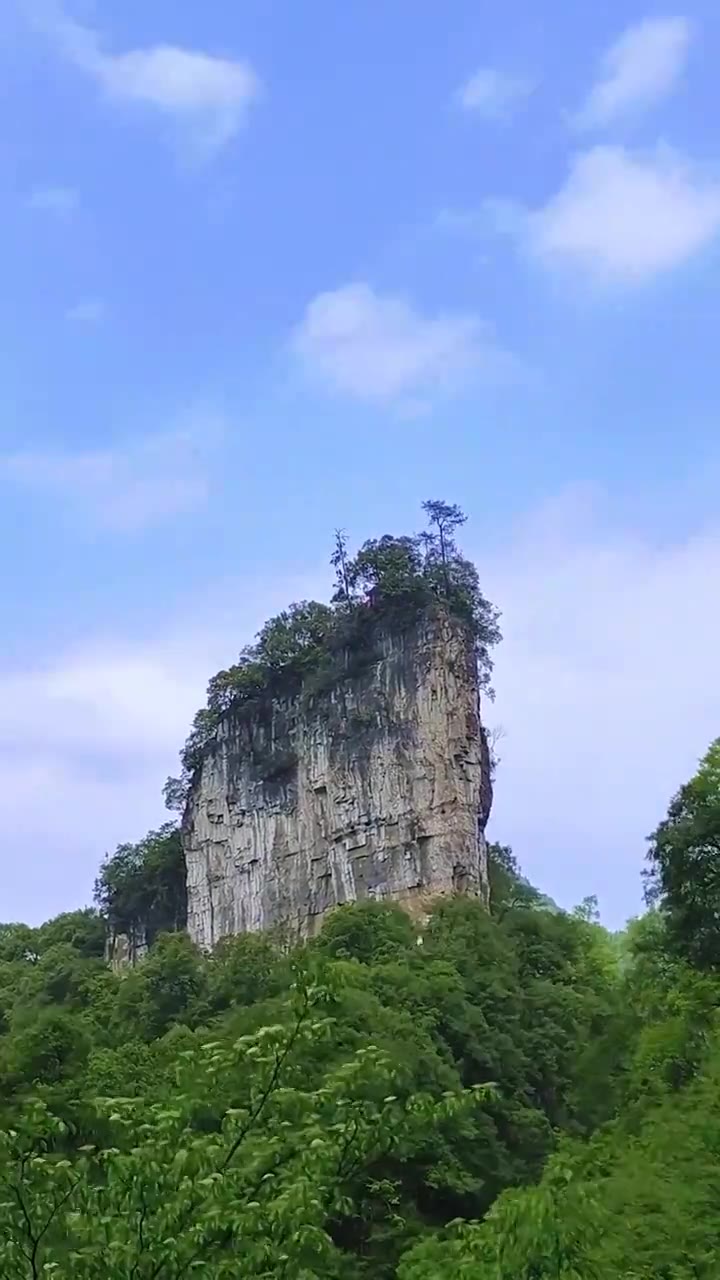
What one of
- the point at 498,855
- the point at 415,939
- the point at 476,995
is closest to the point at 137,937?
the point at 498,855

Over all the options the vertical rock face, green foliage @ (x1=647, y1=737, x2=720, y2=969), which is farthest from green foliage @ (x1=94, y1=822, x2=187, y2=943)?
green foliage @ (x1=647, y1=737, x2=720, y2=969)

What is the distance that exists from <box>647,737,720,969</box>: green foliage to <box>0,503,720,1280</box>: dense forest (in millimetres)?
41

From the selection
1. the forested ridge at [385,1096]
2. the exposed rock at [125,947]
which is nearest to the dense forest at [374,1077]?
the forested ridge at [385,1096]

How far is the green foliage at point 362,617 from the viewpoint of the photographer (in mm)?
41875

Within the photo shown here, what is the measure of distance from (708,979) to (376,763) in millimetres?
21546

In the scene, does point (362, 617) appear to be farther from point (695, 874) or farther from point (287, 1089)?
point (287, 1089)

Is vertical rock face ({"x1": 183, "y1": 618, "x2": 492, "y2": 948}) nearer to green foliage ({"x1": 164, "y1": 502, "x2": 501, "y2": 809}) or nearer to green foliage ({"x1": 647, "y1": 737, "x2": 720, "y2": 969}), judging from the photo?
green foliage ({"x1": 164, "y1": 502, "x2": 501, "y2": 809})

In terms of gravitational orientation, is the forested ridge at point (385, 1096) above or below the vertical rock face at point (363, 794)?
below

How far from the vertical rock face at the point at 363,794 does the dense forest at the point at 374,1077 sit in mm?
1390

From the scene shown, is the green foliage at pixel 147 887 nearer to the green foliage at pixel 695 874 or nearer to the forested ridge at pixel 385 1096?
the forested ridge at pixel 385 1096

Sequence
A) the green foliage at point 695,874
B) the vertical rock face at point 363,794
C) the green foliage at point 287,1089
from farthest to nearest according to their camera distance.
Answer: the vertical rock face at point 363,794, the green foliage at point 695,874, the green foliage at point 287,1089

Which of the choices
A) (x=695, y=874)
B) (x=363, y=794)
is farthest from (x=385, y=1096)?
(x=363, y=794)

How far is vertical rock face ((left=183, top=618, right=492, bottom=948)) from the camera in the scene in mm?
40875

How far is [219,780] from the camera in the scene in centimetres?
4684
